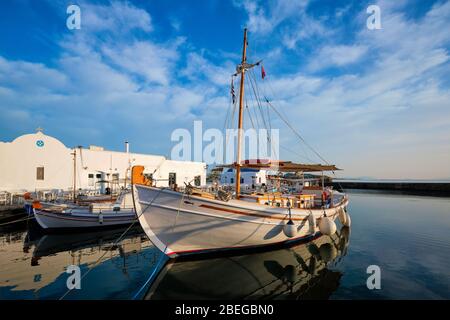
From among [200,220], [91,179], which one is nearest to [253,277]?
[200,220]

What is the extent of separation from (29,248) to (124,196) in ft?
24.8

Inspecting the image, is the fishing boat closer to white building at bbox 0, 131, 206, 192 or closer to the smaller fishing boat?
the smaller fishing boat

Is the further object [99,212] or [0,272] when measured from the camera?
[99,212]

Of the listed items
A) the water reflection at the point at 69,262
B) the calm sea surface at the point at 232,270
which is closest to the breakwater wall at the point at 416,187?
the calm sea surface at the point at 232,270

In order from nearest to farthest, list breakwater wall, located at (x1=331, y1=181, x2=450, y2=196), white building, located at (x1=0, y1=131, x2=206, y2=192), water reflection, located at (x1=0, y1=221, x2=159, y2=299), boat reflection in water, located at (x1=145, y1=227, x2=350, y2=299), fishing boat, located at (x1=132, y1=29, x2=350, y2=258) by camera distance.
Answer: boat reflection in water, located at (x1=145, y1=227, x2=350, y2=299) → water reflection, located at (x1=0, y1=221, x2=159, y2=299) → fishing boat, located at (x1=132, y1=29, x2=350, y2=258) → white building, located at (x1=0, y1=131, x2=206, y2=192) → breakwater wall, located at (x1=331, y1=181, x2=450, y2=196)

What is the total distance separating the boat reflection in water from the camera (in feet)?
26.5

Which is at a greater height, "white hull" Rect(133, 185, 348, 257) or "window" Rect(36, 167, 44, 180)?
"window" Rect(36, 167, 44, 180)

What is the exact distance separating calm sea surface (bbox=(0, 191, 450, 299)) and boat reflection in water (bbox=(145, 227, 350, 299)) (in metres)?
0.03

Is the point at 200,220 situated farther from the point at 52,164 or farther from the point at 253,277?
the point at 52,164

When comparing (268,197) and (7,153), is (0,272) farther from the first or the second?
(7,153)

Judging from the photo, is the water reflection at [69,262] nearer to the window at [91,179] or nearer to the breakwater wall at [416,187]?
the window at [91,179]

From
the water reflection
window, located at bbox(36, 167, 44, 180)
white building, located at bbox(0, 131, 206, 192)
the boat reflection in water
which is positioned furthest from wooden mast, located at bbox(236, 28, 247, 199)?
window, located at bbox(36, 167, 44, 180)
